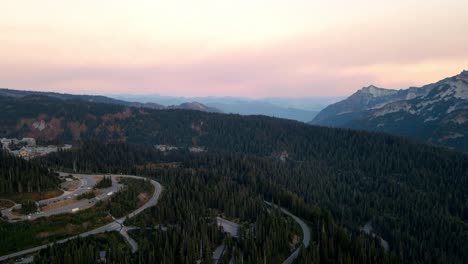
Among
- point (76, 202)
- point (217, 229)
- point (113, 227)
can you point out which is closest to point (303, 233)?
point (217, 229)

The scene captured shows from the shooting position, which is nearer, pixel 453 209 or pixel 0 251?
pixel 0 251

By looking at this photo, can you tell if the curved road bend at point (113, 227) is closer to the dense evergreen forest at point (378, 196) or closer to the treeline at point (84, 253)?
the treeline at point (84, 253)

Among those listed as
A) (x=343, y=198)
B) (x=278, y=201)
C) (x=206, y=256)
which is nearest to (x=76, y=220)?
(x=206, y=256)

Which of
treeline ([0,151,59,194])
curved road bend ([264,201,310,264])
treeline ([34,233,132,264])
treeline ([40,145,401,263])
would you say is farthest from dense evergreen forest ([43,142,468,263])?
treeline ([34,233,132,264])

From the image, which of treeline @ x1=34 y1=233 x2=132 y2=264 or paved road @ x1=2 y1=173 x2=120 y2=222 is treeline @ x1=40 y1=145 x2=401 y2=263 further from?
paved road @ x1=2 y1=173 x2=120 y2=222

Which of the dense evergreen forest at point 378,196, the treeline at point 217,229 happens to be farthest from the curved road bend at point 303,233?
the dense evergreen forest at point 378,196

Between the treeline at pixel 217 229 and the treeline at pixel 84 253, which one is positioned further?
the treeline at pixel 217 229

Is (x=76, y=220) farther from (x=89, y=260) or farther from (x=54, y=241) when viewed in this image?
(x=89, y=260)

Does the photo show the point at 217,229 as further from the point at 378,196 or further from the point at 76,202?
the point at 378,196
